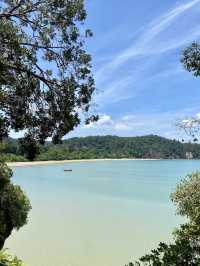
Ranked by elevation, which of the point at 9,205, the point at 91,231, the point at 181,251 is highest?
the point at 181,251

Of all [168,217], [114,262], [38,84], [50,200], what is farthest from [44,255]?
[50,200]

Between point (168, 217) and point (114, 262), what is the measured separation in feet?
63.5

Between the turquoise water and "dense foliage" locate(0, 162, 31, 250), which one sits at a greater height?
"dense foliage" locate(0, 162, 31, 250)

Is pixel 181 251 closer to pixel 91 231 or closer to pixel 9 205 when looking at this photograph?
pixel 9 205

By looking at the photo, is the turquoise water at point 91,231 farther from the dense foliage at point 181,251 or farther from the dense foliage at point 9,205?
the dense foliage at point 181,251

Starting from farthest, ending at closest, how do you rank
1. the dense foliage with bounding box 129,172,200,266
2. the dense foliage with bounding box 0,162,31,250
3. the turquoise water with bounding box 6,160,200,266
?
1. the turquoise water with bounding box 6,160,200,266
2. the dense foliage with bounding box 0,162,31,250
3. the dense foliage with bounding box 129,172,200,266

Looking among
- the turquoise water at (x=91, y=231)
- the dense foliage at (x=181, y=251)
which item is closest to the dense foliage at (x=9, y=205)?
the turquoise water at (x=91, y=231)

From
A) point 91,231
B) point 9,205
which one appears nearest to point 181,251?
point 9,205

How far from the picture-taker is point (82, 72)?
448 inches

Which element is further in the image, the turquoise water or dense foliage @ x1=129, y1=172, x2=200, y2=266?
the turquoise water

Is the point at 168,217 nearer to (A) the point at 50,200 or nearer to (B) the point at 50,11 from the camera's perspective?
(A) the point at 50,200

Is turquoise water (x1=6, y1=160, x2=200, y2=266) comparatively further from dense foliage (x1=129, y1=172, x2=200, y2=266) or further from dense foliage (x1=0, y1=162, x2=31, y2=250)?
dense foliage (x1=129, y1=172, x2=200, y2=266)

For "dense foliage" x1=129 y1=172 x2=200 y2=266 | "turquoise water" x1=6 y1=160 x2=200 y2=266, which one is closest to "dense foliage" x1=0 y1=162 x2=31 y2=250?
"turquoise water" x1=6 y1=160 x2=200 y2=266

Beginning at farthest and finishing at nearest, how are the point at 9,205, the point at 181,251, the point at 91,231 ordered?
the point at 91,231 < the point at 9,205 < the point at 181,251
